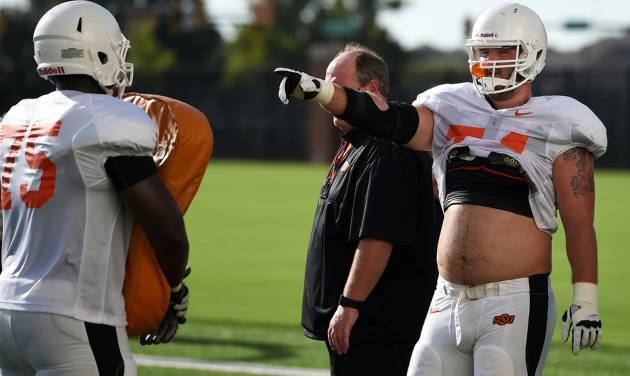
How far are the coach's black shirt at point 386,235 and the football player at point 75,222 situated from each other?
4.12ft

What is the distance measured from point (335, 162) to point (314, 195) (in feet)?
69.0

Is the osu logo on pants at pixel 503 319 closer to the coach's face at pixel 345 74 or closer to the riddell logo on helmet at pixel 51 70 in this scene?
the coach's face at pixel 345 74

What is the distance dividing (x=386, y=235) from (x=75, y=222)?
1.53 metres

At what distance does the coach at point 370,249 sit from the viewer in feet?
16.1

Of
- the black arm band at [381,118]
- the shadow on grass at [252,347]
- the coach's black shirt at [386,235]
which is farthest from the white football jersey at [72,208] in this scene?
the shadow on grass at [252,347]

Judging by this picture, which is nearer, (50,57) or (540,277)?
(50,57)

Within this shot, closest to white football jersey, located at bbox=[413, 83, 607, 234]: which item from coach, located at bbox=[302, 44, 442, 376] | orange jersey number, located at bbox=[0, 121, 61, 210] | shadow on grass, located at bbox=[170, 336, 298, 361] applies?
coach, located at bbox=[302, 44, 442, 376]

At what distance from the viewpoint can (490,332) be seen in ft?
14.7

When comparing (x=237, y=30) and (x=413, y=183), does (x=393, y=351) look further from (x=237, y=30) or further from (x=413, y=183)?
(x=237, y=30)

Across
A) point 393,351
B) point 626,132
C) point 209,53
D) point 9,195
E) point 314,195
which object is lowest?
point 209,53

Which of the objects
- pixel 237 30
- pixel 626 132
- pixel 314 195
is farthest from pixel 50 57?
pixel 237 30

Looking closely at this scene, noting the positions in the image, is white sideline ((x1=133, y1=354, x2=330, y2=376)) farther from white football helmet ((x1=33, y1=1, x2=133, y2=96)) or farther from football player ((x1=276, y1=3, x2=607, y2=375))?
white football helmet ((x1=33, y1=1, x2=133, y2=96))

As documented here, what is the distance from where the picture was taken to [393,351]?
5094 millimetres

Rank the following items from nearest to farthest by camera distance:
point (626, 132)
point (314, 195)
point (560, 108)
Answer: point (560, 108) < point (314, 195) < point (626, 132)
